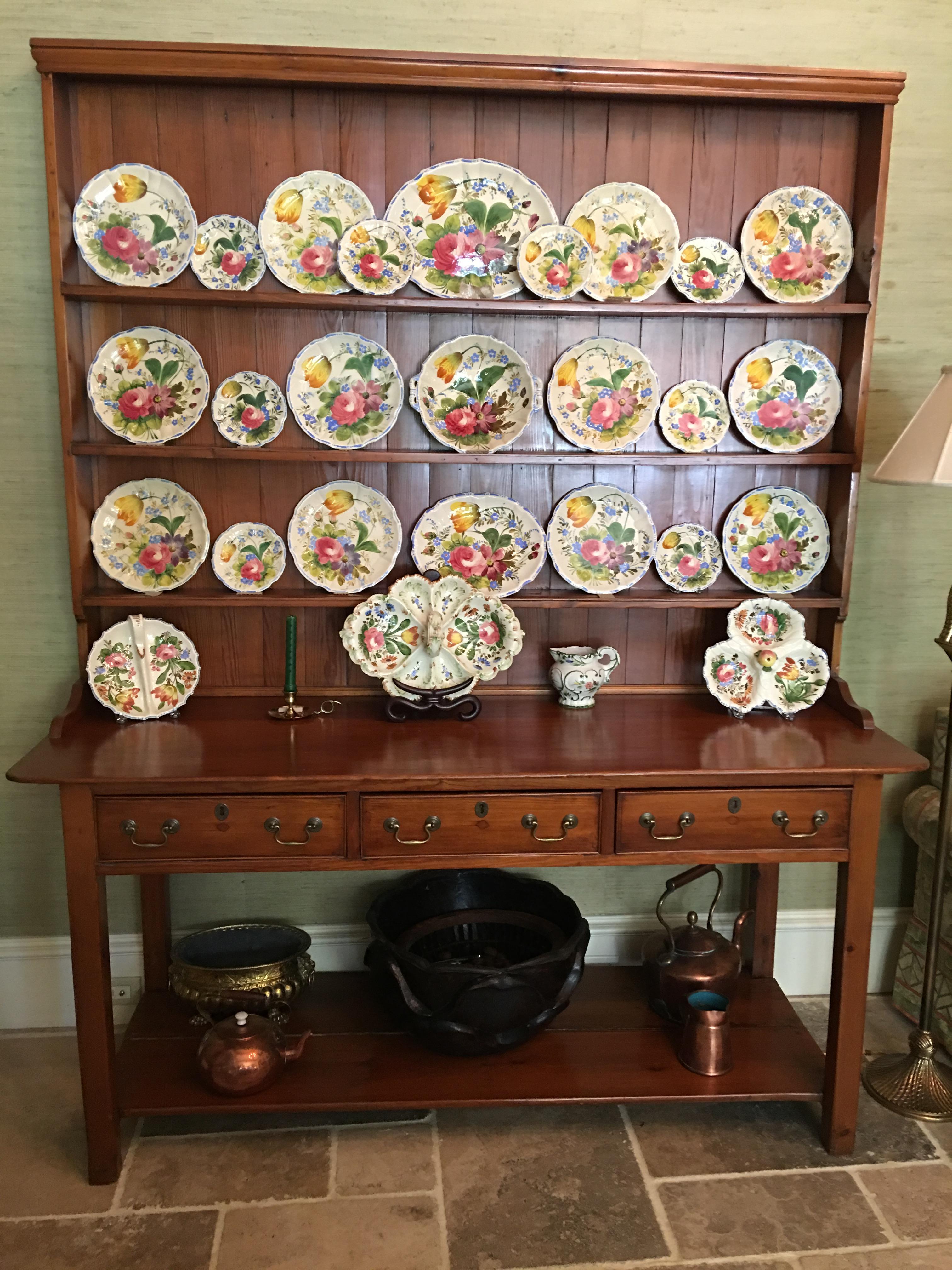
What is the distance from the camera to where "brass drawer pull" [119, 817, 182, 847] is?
196 centimetres

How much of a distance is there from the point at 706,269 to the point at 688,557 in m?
0.65

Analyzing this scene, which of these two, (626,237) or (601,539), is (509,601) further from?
(626,237)

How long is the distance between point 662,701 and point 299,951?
1053 mm

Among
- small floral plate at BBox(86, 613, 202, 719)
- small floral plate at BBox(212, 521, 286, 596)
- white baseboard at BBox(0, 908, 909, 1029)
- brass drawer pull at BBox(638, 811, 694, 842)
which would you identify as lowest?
white baseboard at BBox(0, 908, 909, 1029)

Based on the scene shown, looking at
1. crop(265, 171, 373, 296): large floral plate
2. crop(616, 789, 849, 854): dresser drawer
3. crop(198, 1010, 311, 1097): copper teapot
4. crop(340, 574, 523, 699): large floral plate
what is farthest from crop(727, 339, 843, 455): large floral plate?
crop(198, 1010, 311, 1097): copper teapot

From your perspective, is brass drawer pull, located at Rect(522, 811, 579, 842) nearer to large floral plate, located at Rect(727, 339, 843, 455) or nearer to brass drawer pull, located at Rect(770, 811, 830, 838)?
brass drawer pull, located at Rect(770, 811, 830, 838)

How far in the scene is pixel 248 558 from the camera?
2.35 metres

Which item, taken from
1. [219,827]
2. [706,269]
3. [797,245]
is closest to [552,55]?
[706,269]

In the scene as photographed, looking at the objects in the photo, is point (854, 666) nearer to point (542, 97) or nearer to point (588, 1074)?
point (588, 1074)

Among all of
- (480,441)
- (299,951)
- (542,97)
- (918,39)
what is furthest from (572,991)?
→ (918,39)

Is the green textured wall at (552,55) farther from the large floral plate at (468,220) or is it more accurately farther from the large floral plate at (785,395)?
the large floral plate at (468,220)

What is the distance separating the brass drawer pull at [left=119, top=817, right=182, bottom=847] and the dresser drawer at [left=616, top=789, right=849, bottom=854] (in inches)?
34.1

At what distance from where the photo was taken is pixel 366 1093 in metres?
2.12

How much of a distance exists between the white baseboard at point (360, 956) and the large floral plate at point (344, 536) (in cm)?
92
